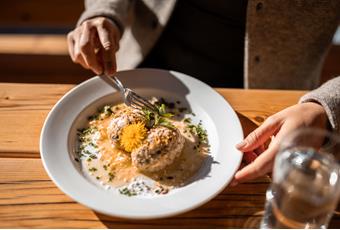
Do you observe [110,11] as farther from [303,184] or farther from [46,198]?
[303,184]

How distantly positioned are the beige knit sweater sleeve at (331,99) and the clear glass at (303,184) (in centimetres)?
19

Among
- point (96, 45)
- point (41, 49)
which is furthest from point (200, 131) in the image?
point (41, 49)

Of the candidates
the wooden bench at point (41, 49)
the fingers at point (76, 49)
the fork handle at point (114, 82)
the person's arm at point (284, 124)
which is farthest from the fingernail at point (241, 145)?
the wooden bench at point (41, 49)

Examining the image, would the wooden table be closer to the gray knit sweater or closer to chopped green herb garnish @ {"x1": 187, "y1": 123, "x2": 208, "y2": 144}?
chopped green herb garnish @ {"x1": 187, "y1": 123, "x2": 208, "y2": 144}

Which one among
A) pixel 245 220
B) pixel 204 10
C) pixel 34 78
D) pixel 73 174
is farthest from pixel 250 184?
pixel 34 78

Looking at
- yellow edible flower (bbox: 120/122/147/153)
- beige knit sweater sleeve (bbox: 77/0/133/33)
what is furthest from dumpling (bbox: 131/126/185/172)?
beige knit sweater sleeve (bbox: 77/0/133/33)

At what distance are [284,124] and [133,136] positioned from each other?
1.17 feet

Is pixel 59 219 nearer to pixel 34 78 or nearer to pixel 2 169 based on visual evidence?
pixel 2 169

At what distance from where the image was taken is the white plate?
877 millimetres

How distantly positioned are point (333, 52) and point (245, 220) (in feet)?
5.16

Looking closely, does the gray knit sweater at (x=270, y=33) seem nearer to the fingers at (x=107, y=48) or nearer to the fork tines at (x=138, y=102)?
the fingers at (x=107, y=48)

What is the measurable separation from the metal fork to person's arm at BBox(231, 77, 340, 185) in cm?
28

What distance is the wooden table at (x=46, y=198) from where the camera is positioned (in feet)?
2.91

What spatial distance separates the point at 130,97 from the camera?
1141mm
